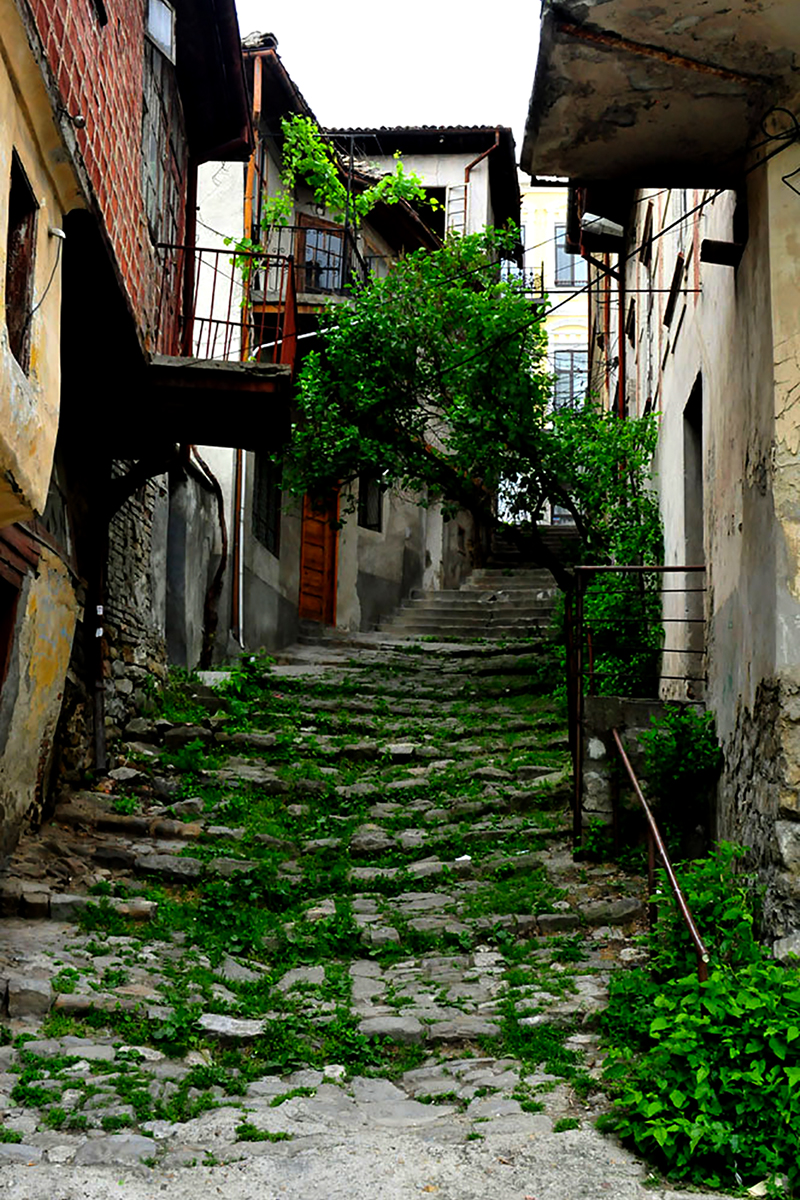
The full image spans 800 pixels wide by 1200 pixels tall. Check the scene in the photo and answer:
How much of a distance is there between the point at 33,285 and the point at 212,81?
8.19 metres

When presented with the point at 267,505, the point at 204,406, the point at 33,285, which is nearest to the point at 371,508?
the point at 267,505

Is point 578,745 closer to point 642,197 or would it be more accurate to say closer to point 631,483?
point 631,483

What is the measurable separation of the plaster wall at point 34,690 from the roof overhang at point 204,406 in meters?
1.49

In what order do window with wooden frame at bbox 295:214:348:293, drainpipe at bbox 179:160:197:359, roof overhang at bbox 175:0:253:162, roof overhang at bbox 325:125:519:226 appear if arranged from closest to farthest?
1. roof overhang at bbox 175:0:253:162
2. drainpipe at bbox 179:160:197:359
3. window with wooden frame at bbox 295:214:348:293
4. roof overhang at bbox 325:125:519:226

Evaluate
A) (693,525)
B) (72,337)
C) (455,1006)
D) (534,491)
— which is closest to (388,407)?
(534,491)

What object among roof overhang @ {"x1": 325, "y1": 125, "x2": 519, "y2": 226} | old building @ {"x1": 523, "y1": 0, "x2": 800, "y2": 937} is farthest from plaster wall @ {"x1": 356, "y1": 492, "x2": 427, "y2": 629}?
old building @ {"x1": 523, "y1": 0, "x2": 800, "y2": 937}

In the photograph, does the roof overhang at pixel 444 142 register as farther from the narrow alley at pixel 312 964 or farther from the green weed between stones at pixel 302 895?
the narrow alley at pixel 312 964

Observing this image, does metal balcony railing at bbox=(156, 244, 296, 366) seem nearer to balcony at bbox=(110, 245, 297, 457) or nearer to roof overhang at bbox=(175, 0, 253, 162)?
balcony at bbox=(110, 245, 297, 457)

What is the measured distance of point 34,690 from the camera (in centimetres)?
843

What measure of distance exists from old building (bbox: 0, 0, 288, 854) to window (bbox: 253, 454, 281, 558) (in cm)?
385

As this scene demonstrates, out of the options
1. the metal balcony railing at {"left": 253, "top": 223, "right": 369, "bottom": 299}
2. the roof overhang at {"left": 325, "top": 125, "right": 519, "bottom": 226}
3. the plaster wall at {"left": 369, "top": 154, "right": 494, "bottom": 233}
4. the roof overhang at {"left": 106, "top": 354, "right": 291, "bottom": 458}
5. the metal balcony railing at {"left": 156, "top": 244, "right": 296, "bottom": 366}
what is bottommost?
the roof overhang at {"left": 106, "top": 354, "right": 291, "bottom": 458}

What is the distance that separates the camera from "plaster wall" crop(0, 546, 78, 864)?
8039 mm

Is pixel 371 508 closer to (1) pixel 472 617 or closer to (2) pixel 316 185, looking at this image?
(1) pixel 472 617

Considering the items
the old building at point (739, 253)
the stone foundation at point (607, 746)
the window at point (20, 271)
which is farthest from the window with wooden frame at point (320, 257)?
the window at point (20, 271)
